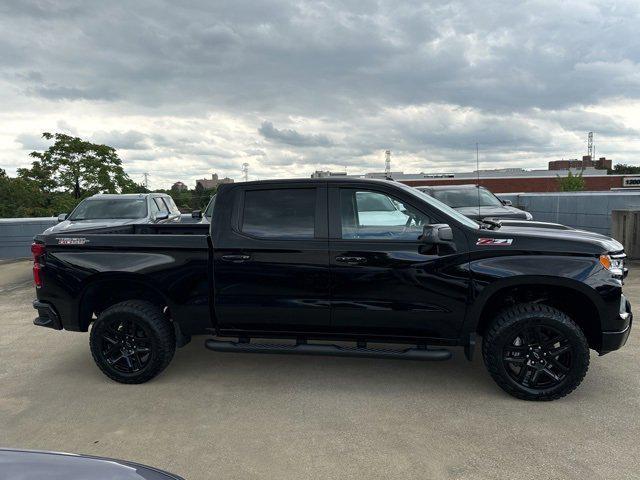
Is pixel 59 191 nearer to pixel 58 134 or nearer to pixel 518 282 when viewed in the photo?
pixel 58 134

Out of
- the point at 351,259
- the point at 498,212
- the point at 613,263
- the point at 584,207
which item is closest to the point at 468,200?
the point at 498,212

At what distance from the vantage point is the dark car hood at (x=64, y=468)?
1.66 m

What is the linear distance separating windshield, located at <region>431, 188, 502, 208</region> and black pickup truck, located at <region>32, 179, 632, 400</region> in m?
6.18

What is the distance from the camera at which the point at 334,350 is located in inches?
159

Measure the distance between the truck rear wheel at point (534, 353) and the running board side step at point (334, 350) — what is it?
427 millimetres

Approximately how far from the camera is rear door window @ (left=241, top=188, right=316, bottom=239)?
4.11 m

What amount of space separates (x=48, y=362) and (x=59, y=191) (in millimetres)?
34544

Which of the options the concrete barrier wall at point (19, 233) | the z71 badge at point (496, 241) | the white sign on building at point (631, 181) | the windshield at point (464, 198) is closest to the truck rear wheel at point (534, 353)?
the z71 badge at point (496, 241)

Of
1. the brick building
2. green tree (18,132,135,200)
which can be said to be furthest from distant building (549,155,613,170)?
green tree (18,132,135,200)

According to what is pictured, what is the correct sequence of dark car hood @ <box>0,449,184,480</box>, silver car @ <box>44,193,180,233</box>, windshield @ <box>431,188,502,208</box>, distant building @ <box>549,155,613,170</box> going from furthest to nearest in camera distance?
1. distant building @ <box>549,155,613,170</box>
2. windshield @ <box>431,188,502,208</box>
3. silver car @ <box>44,193,180,233</box>
4. dark car hood @ <box>0,449,184,480</box>

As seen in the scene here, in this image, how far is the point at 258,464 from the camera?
9.88ft

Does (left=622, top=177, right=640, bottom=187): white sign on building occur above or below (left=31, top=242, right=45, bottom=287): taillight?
above

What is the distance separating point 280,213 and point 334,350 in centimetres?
127

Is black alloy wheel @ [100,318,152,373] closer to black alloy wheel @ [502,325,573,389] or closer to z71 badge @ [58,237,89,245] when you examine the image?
z71 badge @ [58,237,89,245]
